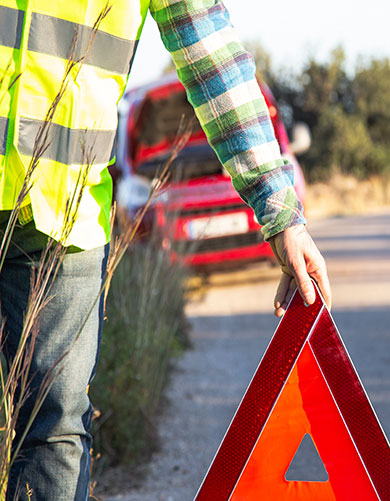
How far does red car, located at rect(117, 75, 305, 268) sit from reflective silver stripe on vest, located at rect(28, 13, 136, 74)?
173 inches

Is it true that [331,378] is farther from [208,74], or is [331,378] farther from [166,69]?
[166,69]

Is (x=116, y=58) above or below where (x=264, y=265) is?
above

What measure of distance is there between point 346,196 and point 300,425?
1806cm

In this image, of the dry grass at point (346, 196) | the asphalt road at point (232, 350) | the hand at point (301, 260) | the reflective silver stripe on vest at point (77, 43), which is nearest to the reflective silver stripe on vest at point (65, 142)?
the reflective silver stripe on vest at point (77, 43)

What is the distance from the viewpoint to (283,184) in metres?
1.66

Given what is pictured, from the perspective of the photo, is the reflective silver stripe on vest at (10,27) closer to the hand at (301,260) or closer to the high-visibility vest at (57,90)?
the high-visibility vest at (57,90)

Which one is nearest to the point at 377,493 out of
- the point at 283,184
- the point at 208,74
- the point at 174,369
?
the point at 283,184

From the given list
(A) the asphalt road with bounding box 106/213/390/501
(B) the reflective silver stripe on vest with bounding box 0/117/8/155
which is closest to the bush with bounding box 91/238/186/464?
(A) the asphalt road with bounding box 106/213/390/501

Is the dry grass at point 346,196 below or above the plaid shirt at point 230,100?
below

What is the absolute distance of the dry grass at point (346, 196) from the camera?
17453 mm

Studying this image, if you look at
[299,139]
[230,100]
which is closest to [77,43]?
[230,100]

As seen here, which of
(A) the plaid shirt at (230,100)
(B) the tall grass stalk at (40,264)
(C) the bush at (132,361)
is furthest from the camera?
(C) the bush at (132,361)

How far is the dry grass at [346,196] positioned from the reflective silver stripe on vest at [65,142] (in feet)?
49.2

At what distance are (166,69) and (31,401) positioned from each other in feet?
78.3
